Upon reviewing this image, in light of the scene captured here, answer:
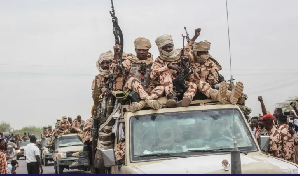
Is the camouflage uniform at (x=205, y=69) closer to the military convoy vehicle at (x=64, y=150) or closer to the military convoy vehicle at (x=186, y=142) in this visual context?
the military convoy vehicle at (x=186, y=142)

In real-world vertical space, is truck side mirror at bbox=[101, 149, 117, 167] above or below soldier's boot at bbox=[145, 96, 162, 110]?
below

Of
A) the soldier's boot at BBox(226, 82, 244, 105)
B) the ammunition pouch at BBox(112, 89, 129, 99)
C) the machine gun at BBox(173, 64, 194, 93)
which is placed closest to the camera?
the soldier's boot at BBox(226, 82, 244, 105)

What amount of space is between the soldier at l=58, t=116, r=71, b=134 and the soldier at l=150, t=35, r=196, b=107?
15.0 m

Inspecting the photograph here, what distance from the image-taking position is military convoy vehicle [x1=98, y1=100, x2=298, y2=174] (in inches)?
267

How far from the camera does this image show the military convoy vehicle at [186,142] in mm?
6770

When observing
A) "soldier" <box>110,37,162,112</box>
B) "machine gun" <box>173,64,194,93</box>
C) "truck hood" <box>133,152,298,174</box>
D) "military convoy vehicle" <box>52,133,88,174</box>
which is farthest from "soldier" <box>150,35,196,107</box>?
"military convoy vehicle" <box>52,133,88,174</box>

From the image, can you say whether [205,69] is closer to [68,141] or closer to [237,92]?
[237,92]

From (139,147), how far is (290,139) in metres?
2.81

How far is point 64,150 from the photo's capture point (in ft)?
71.8

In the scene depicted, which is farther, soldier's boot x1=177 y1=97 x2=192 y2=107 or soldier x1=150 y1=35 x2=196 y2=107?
soldier x1=150 y1=35 x2=196 y2=107

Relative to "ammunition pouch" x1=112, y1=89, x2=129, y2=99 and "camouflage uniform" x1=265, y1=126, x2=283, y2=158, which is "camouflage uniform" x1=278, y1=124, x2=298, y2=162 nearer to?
"camouflage uniform" x1=265, y1=126, x2=283, y2=158

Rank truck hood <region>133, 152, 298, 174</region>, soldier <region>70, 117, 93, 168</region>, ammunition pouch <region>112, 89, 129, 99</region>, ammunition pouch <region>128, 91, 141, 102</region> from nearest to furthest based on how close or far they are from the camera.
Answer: truck hood <region>133, 152, 298, 174</region> → ammunition pouch <region>128, 91, 141, 102</region> → ammunition pouch <region>112, 89, 129, 99</region> → soldier <region>70, 117, 93, 168</region>

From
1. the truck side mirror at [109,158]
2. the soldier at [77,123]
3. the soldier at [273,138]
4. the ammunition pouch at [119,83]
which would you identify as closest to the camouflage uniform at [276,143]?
the soldier at [273,138]

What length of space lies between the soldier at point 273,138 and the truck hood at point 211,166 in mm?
1788
